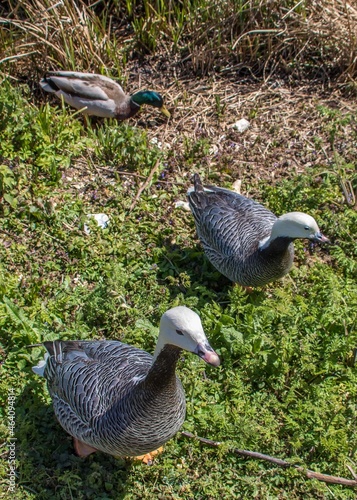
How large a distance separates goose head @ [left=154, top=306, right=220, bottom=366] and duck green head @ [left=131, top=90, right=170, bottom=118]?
4.01m

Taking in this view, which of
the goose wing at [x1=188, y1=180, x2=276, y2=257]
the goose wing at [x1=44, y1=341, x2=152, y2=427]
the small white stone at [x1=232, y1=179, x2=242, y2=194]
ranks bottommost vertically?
the small white stone at [x1=232, y1=179, x2=242, y2=194]

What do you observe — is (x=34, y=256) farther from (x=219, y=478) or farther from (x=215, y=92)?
(x=215, y=92)

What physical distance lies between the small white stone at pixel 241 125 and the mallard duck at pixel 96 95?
0.81 meters

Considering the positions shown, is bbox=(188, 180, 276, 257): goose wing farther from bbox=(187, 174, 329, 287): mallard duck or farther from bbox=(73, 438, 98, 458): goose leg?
bbox=(73, 438, 98, 458): goose leg

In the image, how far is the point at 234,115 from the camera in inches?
291

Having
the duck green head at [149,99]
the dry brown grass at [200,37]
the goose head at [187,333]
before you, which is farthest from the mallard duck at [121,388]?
the dry brown grass at [200,37]

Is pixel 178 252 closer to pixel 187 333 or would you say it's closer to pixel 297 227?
pixel 297 227

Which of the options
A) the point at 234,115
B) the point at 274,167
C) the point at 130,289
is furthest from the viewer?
the point at 234,115

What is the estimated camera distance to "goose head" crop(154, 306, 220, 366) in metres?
3.52

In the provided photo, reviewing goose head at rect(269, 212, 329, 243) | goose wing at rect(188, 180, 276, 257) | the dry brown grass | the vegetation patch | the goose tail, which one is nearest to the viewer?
the vegetation patch

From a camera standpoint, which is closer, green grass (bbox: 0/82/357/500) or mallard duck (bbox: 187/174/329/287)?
green grass (bbox: 0/82/357/500)

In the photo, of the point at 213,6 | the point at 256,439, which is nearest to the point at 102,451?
the point at 256,439

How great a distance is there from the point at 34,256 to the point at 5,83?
7.55ft

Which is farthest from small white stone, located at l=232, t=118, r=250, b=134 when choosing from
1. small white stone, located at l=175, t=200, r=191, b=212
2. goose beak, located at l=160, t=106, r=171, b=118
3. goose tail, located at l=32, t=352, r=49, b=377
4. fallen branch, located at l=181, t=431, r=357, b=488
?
fallen branch, located at l=181, t=431, r=357, b=488
